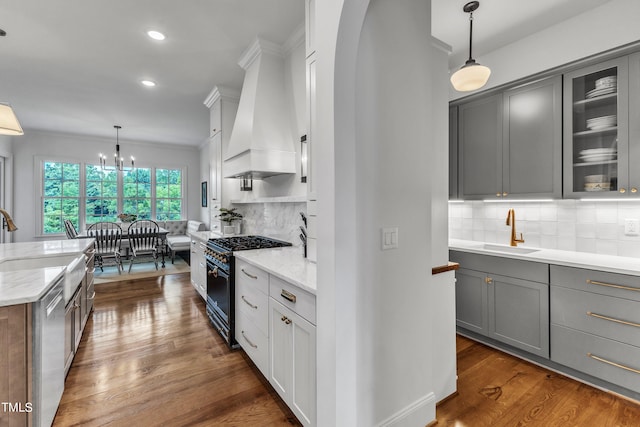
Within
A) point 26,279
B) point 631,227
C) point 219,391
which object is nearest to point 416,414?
point 219,391

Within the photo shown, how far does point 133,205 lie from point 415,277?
7.80m

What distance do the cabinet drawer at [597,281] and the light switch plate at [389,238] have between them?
5.07ft

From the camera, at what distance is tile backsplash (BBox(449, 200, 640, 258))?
2266mm

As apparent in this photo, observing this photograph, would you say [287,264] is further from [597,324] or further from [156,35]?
[156,35]

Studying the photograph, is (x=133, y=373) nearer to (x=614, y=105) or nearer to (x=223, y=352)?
(x=223, y=352)

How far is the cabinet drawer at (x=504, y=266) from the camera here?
7.36 ft

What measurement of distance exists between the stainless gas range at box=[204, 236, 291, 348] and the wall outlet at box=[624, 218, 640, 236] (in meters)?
2.78

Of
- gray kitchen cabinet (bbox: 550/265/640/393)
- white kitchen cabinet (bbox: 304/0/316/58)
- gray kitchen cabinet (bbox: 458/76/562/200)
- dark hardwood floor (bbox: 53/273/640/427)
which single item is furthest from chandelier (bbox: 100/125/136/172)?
gray kitchen cabinet (bbox: 550/265/640/393)

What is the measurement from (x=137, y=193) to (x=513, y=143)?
798 cm

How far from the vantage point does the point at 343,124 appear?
4.25ft

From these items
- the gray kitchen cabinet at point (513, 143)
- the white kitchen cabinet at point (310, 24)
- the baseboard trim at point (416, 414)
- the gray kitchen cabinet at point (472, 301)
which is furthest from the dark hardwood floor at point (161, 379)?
the gray kitchen cabinet at point (513, 143)

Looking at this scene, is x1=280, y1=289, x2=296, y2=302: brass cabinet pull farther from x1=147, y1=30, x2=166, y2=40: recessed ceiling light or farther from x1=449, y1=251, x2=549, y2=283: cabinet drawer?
x1=147, y1=30, x2=166, y2=40: recessed ceiling light

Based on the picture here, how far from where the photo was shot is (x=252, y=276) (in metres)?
2.17

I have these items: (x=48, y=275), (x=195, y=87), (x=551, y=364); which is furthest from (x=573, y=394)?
(x=195, y=87)
